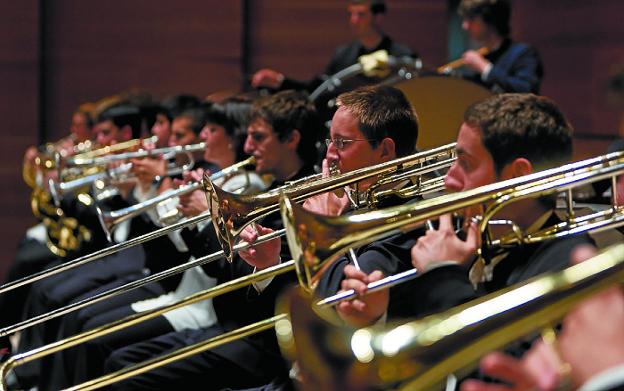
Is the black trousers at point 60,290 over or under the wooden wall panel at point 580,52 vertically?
under

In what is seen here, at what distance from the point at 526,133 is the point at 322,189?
45cm

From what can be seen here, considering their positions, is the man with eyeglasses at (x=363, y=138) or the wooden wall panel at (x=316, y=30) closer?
the man with eyeglasses at (x=363, y=138)

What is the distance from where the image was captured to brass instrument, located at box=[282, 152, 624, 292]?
5.24ft

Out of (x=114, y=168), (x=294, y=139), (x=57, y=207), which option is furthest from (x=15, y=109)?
(x=294, y=139)

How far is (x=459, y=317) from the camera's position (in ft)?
3.80

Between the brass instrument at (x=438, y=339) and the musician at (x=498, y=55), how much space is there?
87.5 inches

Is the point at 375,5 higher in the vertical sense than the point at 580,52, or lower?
higher

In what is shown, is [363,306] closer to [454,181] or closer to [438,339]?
[454,181]

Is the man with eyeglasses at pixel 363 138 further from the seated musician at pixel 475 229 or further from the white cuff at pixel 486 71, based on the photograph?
the white cuff at pixel 486 71

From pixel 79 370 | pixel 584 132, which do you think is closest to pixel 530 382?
pixel 79 370

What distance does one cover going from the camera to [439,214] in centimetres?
159

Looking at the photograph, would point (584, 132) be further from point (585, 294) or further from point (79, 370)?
point (585, 294)

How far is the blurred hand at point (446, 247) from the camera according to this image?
1780 millimetres

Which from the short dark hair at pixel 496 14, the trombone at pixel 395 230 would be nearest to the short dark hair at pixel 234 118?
the short dark hair at pixel 496 14
